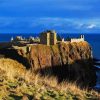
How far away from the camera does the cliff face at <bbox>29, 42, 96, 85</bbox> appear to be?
238 feet

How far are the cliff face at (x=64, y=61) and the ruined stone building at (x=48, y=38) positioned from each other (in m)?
0.85

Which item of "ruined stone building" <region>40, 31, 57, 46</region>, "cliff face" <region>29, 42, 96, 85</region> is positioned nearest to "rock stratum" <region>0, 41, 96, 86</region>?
"cliff face" <region>29, 42, 96, 85</region>

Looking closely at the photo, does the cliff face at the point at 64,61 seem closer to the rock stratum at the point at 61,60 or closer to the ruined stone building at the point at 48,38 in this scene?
the rock stratum at the point at 61,60

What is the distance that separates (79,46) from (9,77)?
212ft

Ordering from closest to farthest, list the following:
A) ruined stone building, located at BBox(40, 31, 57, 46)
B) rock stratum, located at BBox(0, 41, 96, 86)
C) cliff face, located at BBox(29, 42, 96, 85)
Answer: rock stratum, located at BBox(0, 41, 96, 86) < cliff face, located at BBox(29, 42, 96, 85) < ruined stone building, located at BBox(40, 31, 57, 46)

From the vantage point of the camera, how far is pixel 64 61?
78.6m

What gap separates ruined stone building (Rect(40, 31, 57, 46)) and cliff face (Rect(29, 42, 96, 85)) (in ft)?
2.78

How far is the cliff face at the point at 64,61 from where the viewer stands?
7261 centimetres

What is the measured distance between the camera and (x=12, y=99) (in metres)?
15.9

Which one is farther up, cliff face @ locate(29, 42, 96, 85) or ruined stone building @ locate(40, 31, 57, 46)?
ruined stone building @ locate(40, 31, 57, 46)

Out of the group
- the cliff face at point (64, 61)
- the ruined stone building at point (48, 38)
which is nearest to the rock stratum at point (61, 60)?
the cliff face at point (64, 61)

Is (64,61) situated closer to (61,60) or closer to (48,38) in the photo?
(61,60)

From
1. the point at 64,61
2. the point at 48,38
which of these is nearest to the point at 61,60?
the point at 64,61

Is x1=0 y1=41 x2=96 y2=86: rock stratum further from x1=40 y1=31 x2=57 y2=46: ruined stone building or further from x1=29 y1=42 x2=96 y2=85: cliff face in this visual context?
x1=40 y1=31 x2=57 y2=46: ruined stone building
